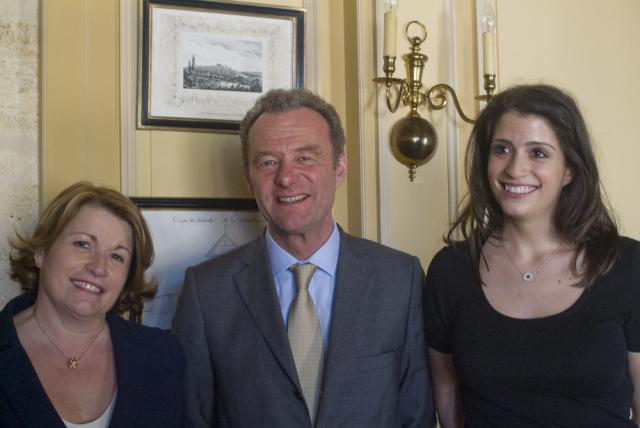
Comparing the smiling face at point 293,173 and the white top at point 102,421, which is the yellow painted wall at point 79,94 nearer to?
the smiling face at point 293,173

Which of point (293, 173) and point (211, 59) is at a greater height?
point (211, 59)

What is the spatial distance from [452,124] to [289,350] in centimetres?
120

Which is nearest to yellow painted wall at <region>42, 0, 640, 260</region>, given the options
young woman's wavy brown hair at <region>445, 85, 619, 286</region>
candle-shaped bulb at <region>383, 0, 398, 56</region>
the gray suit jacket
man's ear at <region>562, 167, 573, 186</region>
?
candle-shaped bulb at <region>383, 0, 398, 56</region>

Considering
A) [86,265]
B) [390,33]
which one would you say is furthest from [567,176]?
[86,265]

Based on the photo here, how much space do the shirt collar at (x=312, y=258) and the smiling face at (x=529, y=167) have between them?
1.54 feet

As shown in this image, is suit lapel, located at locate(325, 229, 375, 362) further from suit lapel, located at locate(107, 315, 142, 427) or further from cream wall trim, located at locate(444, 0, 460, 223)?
cream wall trim, located at locate(444, 0, 460, 223)

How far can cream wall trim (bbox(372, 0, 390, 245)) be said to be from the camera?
2459mm

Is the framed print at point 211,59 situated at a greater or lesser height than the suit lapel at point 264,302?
greater

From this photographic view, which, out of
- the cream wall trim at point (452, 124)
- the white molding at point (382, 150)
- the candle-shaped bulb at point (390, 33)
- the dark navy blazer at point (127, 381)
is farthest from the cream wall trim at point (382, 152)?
the dark navy blazer at point (127, 381)

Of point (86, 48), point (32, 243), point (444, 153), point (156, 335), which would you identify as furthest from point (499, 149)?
point (86, 48)

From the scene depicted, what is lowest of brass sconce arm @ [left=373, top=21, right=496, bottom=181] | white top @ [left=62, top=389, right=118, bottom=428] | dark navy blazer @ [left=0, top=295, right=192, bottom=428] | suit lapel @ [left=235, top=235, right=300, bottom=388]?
white top @ [left=62, top=389, right=118, bottom=428]

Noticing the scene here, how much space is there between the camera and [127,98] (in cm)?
226

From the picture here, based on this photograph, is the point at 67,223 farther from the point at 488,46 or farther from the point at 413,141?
the point at 488,46

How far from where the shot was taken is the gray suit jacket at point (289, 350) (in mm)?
1741
